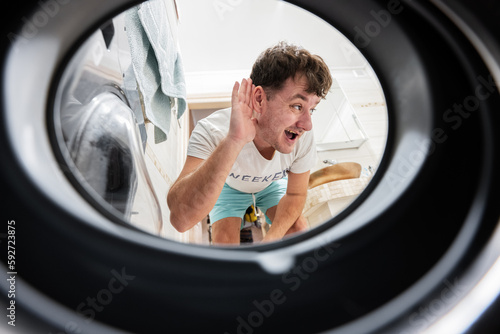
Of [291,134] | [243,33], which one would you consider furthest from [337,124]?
[291,134]

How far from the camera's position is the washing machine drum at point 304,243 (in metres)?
0.20

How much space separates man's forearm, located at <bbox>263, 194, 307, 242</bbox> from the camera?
3.84ft

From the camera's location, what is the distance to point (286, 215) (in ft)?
3.86

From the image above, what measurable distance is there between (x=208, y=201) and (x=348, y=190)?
3.29 feet

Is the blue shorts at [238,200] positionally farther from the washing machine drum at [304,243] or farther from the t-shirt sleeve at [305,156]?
the washing machine drum at [304,243]

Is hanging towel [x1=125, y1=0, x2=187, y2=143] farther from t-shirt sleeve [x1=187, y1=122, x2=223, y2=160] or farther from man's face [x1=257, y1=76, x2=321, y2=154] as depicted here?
man's face [x1=257, y1=76, x2=321, y2=154]

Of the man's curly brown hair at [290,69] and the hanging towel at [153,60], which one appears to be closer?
the hanging towel at [153,60]

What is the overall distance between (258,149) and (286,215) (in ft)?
0.97

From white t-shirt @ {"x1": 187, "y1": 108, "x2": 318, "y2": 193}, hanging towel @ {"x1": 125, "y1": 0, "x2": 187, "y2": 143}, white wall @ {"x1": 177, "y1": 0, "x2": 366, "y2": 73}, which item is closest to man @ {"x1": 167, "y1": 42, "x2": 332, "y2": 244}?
white t-shirt @ {"x1": 187, "y1": 108, "x2": 318, "y2": 193}

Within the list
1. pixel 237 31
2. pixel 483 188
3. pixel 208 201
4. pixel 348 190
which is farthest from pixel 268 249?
pixel 237 31

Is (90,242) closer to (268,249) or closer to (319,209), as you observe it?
(268,249)

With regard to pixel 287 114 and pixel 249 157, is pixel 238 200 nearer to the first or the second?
pixel 249 157

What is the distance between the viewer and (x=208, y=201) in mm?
831

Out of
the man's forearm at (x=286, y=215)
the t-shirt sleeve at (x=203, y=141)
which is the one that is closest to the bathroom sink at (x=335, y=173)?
the man's forearm at (x=286, y=215)
